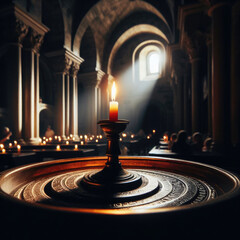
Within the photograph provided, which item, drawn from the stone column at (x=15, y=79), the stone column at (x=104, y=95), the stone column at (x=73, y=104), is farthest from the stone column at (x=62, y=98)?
the stone column at (x=104, y=95)

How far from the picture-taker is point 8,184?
1.11m

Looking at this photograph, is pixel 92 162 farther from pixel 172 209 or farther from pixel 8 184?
pixel 172 209

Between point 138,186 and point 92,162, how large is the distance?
669 millimetres

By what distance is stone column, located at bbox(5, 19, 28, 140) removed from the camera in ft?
26.1

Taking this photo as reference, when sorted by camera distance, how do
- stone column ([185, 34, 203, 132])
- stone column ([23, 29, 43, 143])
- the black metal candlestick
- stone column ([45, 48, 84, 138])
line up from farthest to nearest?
stone column ([45, 48, 84, 138]), stone column ([23, 29, 43, 143]), stone column ([185, 34, 203, 132]), the black metal candlestick

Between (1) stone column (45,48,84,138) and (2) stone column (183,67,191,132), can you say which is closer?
(2) stone column (183,67,191,132)

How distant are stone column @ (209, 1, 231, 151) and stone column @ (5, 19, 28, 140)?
7597 millimetres

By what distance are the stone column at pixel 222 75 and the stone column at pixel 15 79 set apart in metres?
7.60

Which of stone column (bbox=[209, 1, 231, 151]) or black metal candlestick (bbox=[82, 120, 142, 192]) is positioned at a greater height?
stone column (bbox=[209, 1, 231, 151])

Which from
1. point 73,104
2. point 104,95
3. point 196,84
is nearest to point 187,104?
point 196,84

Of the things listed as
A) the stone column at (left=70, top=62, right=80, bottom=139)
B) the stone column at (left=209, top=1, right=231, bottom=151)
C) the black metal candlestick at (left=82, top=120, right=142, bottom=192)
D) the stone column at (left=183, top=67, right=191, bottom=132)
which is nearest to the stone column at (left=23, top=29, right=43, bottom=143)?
the stone column at (left=70, top=62, right=80, bottom=139)

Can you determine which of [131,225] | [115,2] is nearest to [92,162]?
[131,225]

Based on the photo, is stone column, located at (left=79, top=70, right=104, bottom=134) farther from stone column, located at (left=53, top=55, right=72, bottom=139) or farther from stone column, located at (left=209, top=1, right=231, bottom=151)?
stone column, located at (left=209, top=1, right=231, bottom=151)

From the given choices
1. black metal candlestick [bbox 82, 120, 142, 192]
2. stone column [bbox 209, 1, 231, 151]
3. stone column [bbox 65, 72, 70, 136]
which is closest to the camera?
black metal candlestick [bbox 82, 120, 142, 192]
